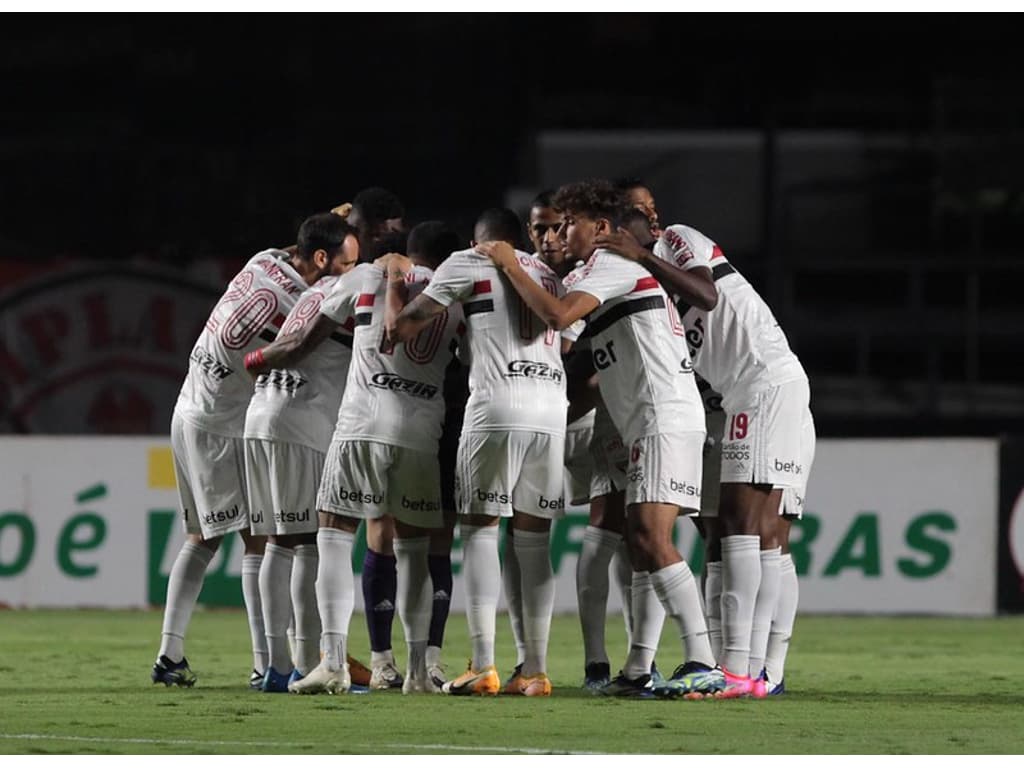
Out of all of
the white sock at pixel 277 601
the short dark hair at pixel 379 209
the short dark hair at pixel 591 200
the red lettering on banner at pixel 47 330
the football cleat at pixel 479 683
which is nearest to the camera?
the short dark hair at pixel 591 200

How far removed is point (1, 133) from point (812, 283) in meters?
8.78

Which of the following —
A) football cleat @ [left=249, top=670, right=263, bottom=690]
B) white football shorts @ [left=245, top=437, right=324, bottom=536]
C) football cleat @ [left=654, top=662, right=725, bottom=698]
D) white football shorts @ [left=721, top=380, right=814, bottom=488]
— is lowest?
football cleat @ [left=249, top=670, right=263, bottom=690]

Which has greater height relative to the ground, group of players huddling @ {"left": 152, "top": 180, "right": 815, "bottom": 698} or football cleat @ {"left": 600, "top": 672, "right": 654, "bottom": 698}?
group of players huddling @ {"left": 152, "top": 180, "right": 815, "bottom": 698}

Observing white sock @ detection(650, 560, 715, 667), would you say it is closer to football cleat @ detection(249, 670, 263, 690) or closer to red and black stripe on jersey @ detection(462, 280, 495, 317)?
red and black stripe on jersey @ detection(462, 280, 495, 317)

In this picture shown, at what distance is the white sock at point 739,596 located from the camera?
744cm

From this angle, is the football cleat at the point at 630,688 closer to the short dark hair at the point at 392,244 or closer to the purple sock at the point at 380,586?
the purple sock at the point at 380,586

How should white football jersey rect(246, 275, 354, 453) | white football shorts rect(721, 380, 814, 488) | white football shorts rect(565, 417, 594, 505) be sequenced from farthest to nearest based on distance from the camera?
white football shorts rect(565, 417, 594, 505) < white football jersey rect(246, 275, 354, 453) < white football shorts rect(721, 380, 814, 488)

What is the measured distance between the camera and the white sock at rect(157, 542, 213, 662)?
8047mm

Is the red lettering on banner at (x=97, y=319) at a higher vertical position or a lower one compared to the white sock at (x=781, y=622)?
higher

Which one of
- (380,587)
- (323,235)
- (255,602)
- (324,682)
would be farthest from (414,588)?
(323,235)

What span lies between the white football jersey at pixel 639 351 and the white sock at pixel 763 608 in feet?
2.45

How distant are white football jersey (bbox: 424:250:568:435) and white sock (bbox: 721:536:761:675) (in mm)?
841

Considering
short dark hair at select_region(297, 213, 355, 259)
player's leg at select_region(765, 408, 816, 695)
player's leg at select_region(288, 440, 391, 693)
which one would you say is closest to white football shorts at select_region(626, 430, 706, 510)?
player's leg at select_region(765, 408, 816, 695)

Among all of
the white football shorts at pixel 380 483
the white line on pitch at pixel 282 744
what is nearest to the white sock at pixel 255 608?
the white football shorts at pixel 380 483
